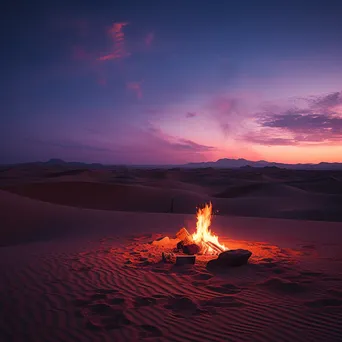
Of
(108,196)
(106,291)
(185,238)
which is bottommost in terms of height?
(108,196)

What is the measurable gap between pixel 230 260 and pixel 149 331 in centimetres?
322

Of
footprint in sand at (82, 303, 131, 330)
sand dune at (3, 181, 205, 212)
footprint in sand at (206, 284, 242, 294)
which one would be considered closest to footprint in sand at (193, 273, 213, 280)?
footprint in sand at (206, 284, 242, 294)

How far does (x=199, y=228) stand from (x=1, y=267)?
527cm

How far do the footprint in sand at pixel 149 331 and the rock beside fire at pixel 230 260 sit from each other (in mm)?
2948

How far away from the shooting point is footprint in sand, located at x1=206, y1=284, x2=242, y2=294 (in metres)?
5.70

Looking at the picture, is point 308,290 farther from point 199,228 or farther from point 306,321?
point 199,228

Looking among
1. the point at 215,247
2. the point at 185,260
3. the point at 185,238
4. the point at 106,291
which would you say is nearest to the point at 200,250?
the point at 215,247

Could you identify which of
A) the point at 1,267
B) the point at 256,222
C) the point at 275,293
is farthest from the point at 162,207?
the point at 275,293

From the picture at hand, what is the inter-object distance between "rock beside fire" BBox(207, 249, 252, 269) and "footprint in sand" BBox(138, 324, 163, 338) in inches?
116

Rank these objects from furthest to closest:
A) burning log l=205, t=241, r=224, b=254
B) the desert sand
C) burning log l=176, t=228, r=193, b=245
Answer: burning log l=176, t=228, r=193, b=245 < burning log l=205, t=241, r=224, b=254 < the desert sand

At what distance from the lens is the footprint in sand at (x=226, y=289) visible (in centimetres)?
570

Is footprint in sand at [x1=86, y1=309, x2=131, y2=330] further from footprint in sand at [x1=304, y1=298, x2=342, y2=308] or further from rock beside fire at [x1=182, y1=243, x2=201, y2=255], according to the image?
rock beside fire at [x1=182, y1=243, x2=201, y2=255]

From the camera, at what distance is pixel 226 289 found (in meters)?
5.79

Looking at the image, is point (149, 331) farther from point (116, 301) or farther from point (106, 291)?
point (106, 291)
